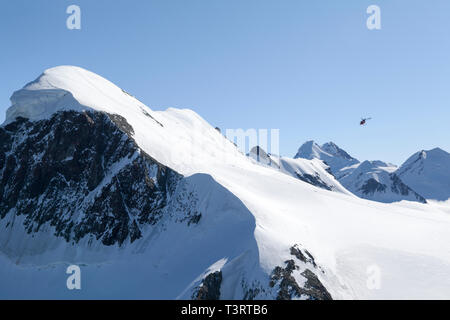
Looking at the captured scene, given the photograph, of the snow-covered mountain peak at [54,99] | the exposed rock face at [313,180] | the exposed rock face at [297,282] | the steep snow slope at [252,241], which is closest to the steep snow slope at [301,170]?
the exposed rock face at [313,180]

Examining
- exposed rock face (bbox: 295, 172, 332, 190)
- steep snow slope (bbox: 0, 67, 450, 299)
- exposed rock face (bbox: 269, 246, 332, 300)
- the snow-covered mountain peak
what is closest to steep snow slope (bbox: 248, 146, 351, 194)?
exposed rock face (bbox: 295, 172, 332, 190)

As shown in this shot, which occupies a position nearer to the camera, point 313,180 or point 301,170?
point 313,180

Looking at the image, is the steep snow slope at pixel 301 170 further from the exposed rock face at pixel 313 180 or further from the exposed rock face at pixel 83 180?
the exposed rock face at pixel 83 180

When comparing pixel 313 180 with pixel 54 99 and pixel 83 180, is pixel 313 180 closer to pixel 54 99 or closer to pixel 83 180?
pixel 83 180

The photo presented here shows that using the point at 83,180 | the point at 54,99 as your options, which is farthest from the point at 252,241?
the point at 54,99

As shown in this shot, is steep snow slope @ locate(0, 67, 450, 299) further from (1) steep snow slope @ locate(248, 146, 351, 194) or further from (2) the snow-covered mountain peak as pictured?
(1) steep snow slope @ locate(248, 146, 351, 194)
